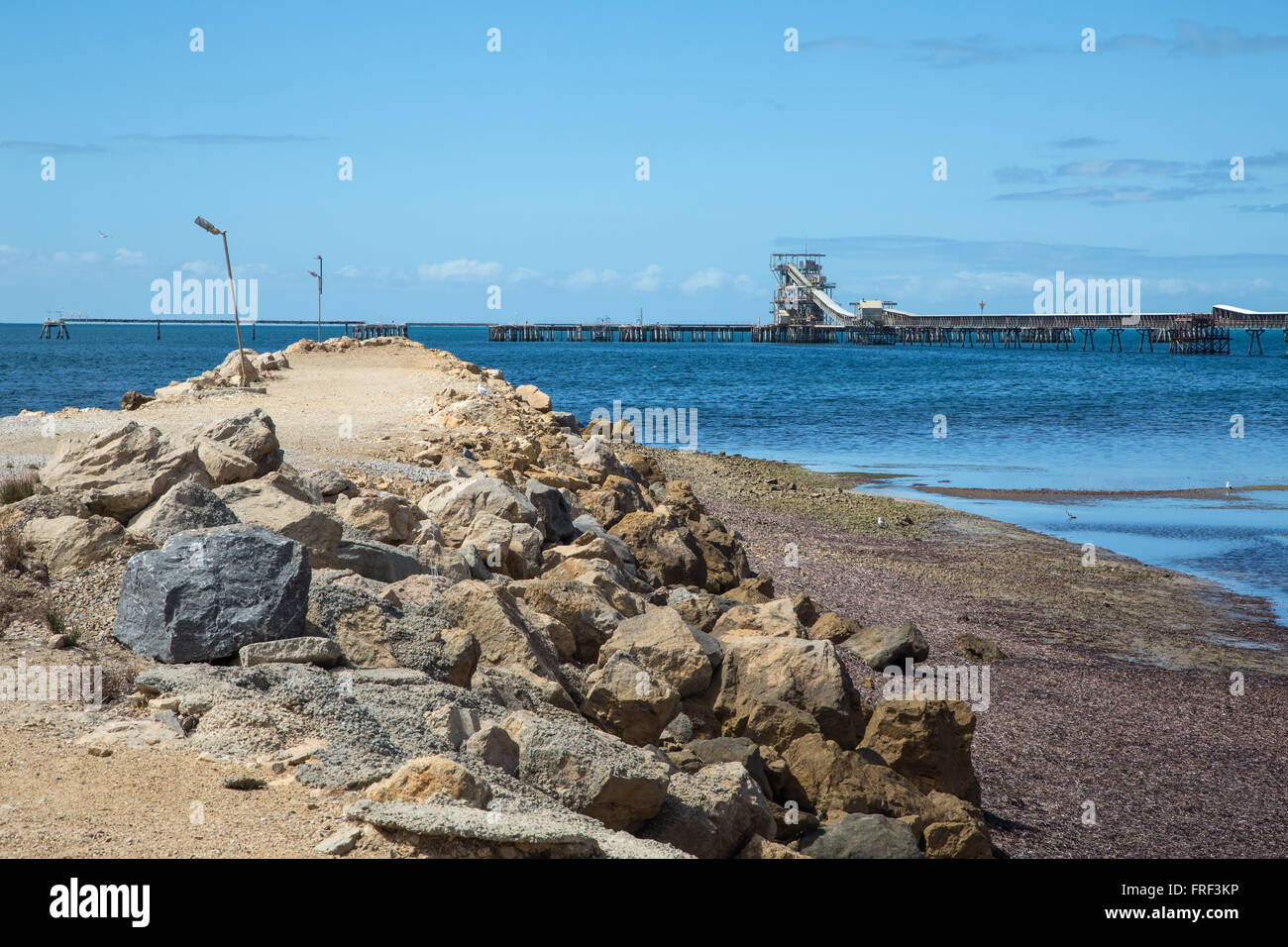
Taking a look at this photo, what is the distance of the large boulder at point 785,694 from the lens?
7367mm

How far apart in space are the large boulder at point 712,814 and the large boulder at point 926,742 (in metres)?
1.95

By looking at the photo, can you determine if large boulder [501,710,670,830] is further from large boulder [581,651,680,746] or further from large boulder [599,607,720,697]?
large boulder [599,607,720,697]

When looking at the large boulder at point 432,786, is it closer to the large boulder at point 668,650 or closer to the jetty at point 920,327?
the large boulder at point 668,650

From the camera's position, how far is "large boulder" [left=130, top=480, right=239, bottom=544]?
24.2ft

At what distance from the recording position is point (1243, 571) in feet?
55.8

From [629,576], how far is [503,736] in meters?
5.37

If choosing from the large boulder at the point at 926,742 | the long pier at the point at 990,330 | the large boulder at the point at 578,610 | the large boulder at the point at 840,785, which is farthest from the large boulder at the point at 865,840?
the long pier at the point at 990,330

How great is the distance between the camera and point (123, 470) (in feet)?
26.6

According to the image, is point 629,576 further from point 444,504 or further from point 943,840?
point 943,840

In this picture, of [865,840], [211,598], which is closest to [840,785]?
[865,840]
